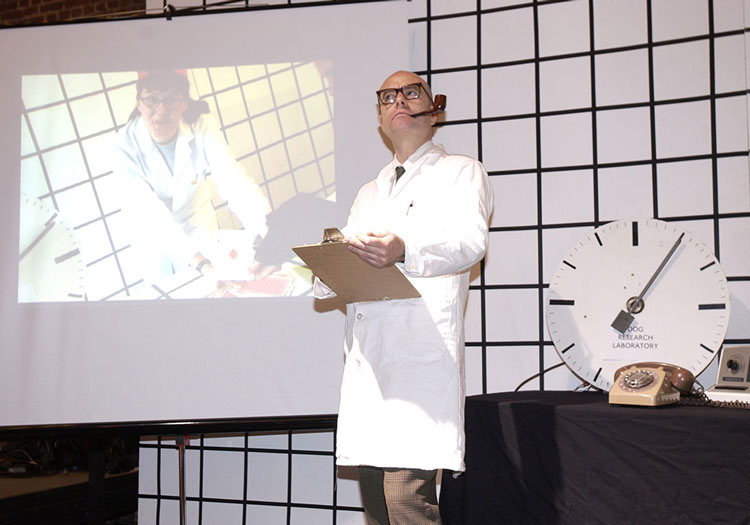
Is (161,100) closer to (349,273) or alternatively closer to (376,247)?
(349,273)

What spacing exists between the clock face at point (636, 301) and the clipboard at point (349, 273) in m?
0.72

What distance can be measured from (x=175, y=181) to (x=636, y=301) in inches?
72.0

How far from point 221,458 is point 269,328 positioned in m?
0.79

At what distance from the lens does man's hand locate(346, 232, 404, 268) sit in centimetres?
155

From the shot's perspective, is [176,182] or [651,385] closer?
[651,385]

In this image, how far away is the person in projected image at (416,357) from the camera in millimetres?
1759

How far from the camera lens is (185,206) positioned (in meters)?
2.75

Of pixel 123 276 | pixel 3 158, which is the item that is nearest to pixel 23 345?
pixel 123 276

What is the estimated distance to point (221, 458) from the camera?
306 cm

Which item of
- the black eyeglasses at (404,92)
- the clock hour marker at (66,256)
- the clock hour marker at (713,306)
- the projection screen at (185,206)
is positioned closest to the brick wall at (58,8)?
the projection screen at (185,206)

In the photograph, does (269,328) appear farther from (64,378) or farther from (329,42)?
(329,42)

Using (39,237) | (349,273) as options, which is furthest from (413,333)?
(39,237)

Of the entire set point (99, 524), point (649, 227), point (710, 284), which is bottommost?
point (99, 524)

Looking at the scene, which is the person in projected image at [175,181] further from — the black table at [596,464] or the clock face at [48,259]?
the black table at [596,464]
